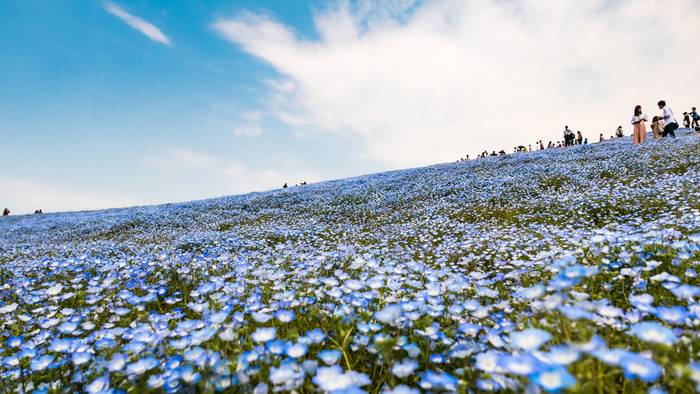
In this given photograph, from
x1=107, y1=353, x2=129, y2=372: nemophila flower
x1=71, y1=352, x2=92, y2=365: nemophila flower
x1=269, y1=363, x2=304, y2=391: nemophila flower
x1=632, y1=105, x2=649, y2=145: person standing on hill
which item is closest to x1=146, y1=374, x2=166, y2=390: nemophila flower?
x1=107, y1=353, x2=129, y2=372: nemophila flower

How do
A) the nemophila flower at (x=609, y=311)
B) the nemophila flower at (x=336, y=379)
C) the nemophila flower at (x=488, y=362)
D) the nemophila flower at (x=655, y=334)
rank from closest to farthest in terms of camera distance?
the nemophila flower at (x=655, y=334)
the nemophila flower at (x=336, y=379)
the nemophila flower at (x=488, y=362)
the nemophila flower at (x=609, y=311)

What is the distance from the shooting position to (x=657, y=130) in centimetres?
2369

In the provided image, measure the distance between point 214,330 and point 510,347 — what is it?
→ 5.96 ft

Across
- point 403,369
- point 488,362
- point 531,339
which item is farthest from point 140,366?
point 531,339

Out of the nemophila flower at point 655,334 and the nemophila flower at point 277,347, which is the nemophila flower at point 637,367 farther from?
the nemophila flower at point 277,347

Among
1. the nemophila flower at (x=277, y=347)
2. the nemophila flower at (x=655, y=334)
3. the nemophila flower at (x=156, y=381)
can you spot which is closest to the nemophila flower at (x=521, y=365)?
the nemophila flower at (x=655, y=334)

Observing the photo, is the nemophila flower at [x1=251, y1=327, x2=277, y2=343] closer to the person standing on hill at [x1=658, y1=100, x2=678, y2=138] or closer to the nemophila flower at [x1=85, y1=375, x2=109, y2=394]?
the nemophila flower at [x1=85, y1=375, x2=109, y2=394]

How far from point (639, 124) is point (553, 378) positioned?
1010 inches

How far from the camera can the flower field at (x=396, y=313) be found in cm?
196

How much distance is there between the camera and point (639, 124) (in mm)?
21625

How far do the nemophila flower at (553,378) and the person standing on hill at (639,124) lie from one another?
23.3 metres

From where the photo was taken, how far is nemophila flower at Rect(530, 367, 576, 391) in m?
1.46

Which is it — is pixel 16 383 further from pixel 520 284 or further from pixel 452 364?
pixel 520 284

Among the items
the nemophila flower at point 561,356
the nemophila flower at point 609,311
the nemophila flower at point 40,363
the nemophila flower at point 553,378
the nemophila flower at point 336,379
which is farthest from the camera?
the nemophila flower at point 40,363
